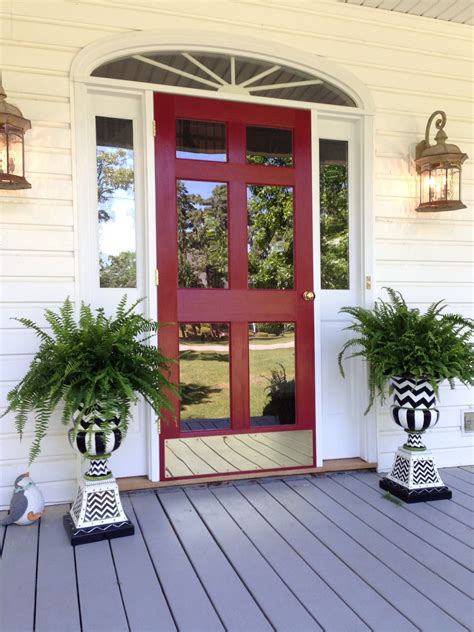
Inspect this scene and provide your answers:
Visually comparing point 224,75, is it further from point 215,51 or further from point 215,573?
point 215,573

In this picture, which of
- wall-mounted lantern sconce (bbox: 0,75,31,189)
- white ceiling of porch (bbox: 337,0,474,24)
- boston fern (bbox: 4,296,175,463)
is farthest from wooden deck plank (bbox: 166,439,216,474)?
white ceiling of porch (bbox: 337,0,474,24)

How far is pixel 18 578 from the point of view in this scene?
1834 mm

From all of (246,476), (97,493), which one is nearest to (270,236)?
(246,476)

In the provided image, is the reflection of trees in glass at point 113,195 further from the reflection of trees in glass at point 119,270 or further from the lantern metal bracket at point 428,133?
the lantern metal bracket at point 428,133

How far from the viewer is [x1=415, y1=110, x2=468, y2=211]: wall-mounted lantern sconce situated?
290 cm

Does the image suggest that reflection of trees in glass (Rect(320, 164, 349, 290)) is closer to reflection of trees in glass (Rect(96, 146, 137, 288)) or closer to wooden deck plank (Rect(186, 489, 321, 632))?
reflection of trees in glass (Rect(96, 146, 137, 288))

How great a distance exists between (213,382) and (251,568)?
111 cm

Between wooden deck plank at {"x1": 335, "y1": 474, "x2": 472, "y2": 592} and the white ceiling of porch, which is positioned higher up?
the white ceiling of porch

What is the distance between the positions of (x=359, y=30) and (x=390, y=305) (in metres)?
1.66

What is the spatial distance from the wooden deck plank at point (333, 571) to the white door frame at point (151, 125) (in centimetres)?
63

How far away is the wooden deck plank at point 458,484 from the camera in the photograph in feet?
8.98

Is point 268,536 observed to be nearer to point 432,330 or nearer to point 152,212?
point 432,330

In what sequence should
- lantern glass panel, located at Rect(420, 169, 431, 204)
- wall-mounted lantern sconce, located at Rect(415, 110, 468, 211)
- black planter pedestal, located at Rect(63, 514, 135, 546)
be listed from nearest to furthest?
black planter pedestal, located at Rect(63, 514, 135, 546), wall-mounted lantern sconce, located at Rect(415, 110, 468, 211), lantern glass panel, located at Rect(420, 169, 431, 204)

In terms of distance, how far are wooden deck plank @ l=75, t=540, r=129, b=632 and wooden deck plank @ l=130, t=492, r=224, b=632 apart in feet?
0.54
